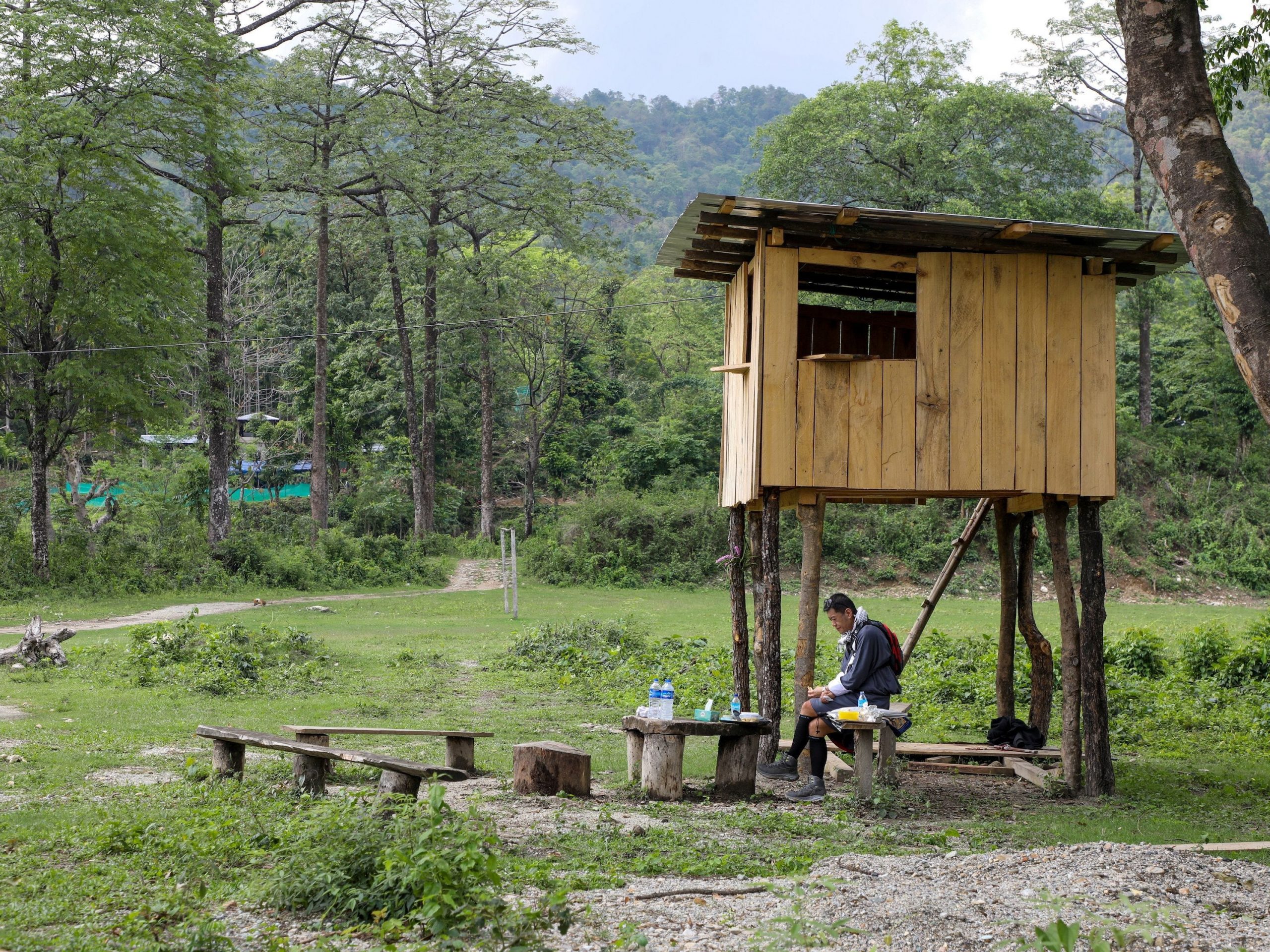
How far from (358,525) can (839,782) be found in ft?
112

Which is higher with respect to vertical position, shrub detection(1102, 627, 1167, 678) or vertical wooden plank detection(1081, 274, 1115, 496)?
vertical wooden plank detection(1081, 274, 1115, 496)

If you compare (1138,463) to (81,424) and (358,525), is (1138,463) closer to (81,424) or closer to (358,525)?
(358,525)

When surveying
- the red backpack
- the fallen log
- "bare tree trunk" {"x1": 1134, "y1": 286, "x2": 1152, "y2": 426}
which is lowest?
the fallen log

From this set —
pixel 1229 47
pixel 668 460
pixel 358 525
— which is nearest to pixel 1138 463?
pixel 668 460

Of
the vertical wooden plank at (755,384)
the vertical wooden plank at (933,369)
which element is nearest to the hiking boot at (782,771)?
the vertical wooden plank at (755,384)

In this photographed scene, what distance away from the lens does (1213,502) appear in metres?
37.9

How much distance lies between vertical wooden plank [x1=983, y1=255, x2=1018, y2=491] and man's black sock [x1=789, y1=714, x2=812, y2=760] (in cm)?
267

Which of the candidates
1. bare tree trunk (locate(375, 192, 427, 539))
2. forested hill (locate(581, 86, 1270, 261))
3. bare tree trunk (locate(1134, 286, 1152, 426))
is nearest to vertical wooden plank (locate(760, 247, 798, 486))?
bare tree trunk (locate(375, 192, 427, 539))

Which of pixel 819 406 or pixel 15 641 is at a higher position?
pixel 819 406

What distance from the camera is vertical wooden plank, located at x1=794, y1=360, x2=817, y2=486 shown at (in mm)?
10211

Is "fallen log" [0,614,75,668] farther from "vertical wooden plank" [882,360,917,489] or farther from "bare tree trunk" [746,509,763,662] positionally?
"vertical wooden plank" [882,360,917,489]

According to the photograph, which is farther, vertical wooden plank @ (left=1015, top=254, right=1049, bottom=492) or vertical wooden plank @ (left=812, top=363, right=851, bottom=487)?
vertical wooden plank @ (left=1015, top=254, right=1049, bottom=492)

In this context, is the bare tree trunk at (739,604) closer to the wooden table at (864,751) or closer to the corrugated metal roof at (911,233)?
the wooden table at (864,751)

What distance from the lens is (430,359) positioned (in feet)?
140
